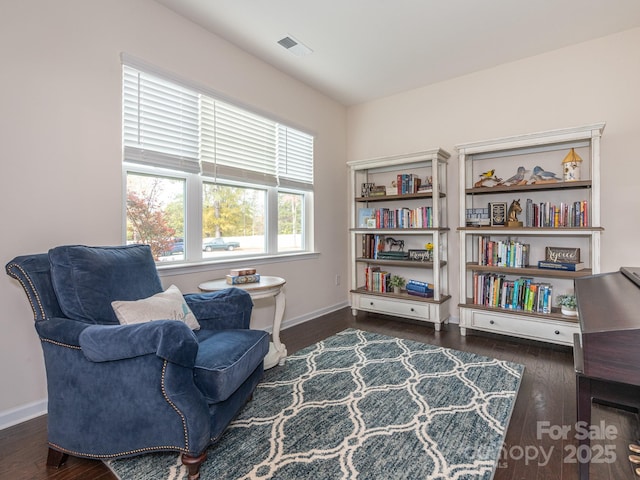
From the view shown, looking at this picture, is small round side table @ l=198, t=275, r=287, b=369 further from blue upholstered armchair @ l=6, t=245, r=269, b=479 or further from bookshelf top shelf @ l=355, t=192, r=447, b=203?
bookshelf top shelf @ l=355, t=192, r=447, b=203

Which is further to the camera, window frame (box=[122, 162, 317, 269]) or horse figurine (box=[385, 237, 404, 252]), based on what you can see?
horse figurine (box=[385, 237, 404, 252])

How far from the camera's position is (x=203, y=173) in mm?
2789

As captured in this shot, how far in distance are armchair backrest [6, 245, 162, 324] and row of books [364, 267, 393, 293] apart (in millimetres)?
→ 2633

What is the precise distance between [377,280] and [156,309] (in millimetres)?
2685

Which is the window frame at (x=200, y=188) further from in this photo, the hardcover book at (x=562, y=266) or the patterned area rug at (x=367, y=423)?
the hardcover book at (x=562, y=266)

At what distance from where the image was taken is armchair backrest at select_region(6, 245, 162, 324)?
1482mm

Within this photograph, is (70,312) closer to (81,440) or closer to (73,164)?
(81,440)

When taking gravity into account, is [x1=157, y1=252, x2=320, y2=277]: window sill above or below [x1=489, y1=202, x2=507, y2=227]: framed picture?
below

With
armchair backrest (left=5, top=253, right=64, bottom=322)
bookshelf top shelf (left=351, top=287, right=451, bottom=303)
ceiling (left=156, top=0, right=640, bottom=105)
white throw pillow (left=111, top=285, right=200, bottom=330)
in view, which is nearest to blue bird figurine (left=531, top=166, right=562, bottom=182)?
ceiling (left=156, top=0, right=640, bottom=105)

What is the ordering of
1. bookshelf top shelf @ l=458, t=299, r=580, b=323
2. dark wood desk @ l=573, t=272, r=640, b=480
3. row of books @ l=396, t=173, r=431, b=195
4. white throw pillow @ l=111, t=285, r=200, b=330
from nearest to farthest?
dark wood desk @ l=573, t=272, r=640, b=480
white throw pillow @ l=111, t=285, r=200, b=330
bookshelf top shelf @ l=458, t=299, r=580, b=323
row of books @ l=396, t=173, r=431, b=195

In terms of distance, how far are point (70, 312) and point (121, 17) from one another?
2030 mm

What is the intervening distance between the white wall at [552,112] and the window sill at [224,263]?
1.78 metres

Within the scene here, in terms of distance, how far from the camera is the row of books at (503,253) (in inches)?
121

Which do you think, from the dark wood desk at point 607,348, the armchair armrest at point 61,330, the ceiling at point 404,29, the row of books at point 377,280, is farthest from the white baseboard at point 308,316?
the ceiling at point 404,29
